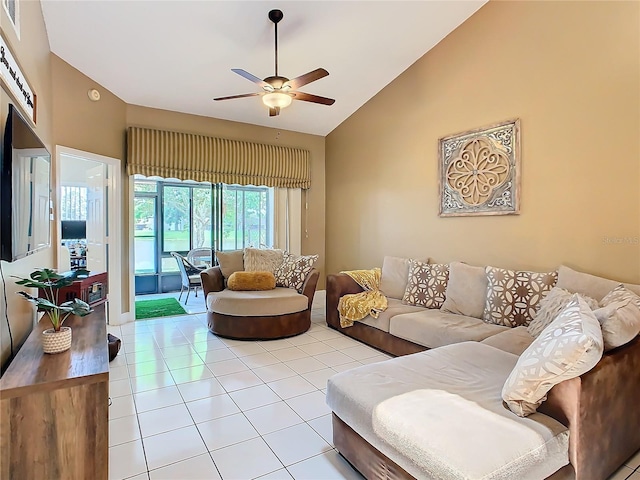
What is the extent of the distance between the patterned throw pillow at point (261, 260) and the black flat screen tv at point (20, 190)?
260 cm

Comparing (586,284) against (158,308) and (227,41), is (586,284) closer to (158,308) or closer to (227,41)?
(227,41)

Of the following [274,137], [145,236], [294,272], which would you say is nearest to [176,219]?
[145,236]

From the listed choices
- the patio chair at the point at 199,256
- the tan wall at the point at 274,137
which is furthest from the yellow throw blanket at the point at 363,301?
the patio chair at the point at 199,256

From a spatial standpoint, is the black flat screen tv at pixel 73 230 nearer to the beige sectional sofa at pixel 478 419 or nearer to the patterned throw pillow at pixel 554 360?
the beige sectional sofa at pixel 478 419

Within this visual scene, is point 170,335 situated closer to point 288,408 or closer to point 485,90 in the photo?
point 288,408

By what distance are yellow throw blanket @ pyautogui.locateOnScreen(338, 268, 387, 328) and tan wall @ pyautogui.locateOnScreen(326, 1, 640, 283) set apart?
63 centimetres

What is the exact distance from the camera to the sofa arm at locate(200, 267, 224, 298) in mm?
4423

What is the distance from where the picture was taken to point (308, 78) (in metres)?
2.99

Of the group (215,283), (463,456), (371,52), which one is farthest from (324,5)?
(463,456)

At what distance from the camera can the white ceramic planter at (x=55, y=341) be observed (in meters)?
1.64

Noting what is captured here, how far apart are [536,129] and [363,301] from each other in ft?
7.67

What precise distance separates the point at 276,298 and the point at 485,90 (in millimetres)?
3091

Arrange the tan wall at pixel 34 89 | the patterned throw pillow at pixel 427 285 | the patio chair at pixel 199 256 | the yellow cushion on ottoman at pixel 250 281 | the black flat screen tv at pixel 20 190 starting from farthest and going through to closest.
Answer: the patio chair at pixel 199 256, the yellow cushion on ottoman at pixel 250 281, the patterned throw pillow at pixel 427 285, the tan wall at pixel 34 89, the black flat screen tv at pixel 20 190

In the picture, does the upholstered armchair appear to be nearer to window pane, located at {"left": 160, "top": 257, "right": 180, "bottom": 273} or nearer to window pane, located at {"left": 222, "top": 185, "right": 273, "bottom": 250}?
window pane, located at {"left": 222, "top": 185, "right": 273, "bottom": 250}
